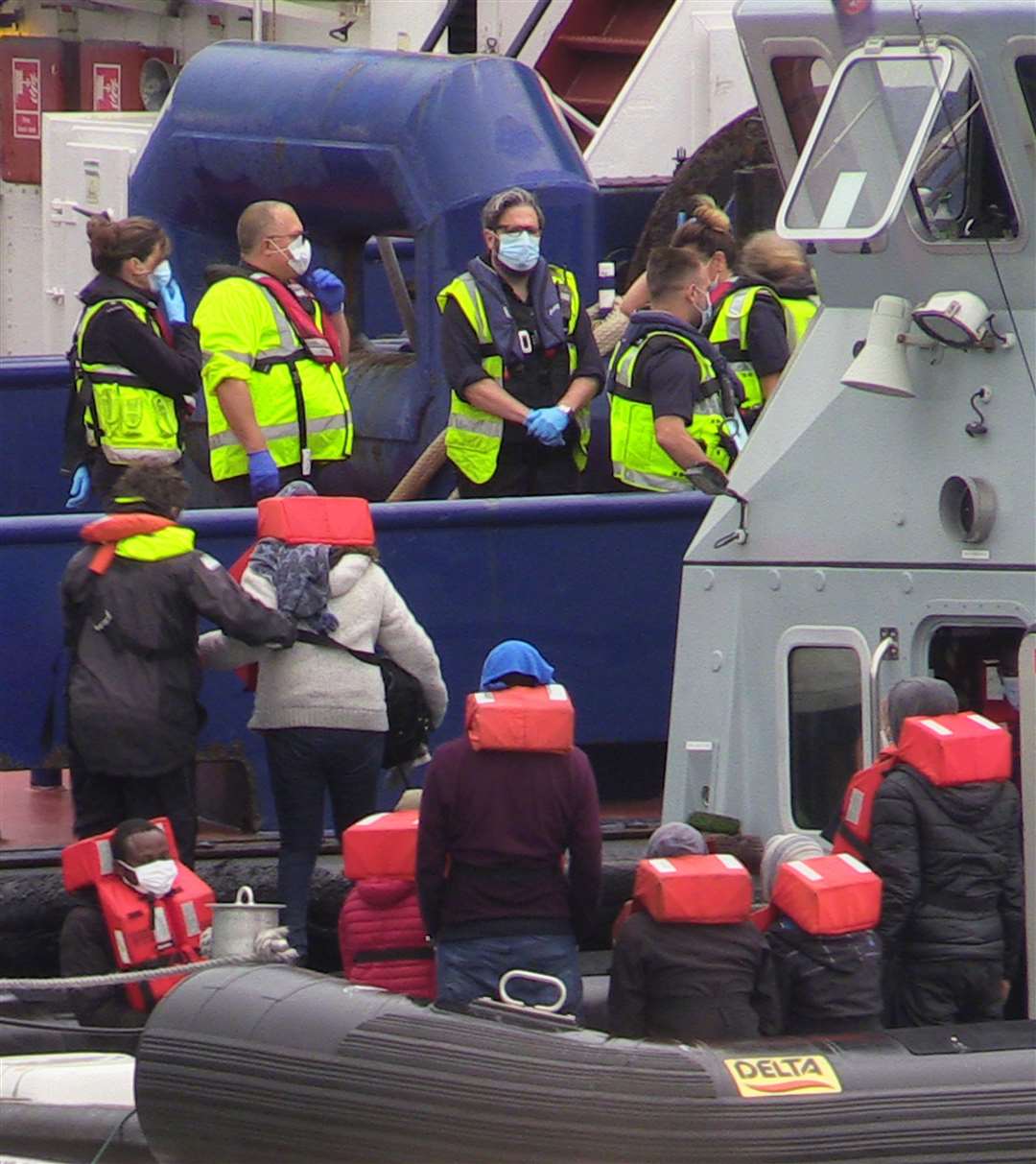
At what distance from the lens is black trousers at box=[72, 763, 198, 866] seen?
6.58 meters

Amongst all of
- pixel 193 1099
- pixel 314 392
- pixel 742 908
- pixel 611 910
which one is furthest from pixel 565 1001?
pixel 314 392

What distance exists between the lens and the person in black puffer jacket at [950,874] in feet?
18.2

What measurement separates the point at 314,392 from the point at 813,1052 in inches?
126

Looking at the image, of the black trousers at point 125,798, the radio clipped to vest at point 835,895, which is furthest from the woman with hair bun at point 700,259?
the radio clipped to vest at point 835,895

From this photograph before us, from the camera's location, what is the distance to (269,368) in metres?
7.73

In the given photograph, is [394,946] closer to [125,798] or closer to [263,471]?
[125,798]

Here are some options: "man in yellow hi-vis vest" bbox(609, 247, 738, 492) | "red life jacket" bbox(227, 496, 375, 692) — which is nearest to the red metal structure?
"man in yellow hi-vis vest" bbox(609, 247, 738, 492)

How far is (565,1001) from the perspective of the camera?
18.7ft

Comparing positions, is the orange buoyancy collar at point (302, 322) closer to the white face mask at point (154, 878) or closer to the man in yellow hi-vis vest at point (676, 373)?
the man in yellow hi-vis vest at point (676, 373)

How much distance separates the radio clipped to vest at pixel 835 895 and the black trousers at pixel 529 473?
263 cm

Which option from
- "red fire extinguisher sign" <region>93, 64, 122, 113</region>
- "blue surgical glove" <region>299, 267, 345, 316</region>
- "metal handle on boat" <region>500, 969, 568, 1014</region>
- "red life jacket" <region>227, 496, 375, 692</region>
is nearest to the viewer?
"metal handle on boat" <region>500, 969, 568, 1014</region>

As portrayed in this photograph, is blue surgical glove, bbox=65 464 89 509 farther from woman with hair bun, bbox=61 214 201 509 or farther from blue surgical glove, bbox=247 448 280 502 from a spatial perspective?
blue surgical glove, bbox=247 448 280 502

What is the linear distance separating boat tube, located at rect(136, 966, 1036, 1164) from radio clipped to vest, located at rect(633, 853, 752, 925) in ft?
0.92

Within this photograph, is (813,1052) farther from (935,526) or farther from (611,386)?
(611,386)
